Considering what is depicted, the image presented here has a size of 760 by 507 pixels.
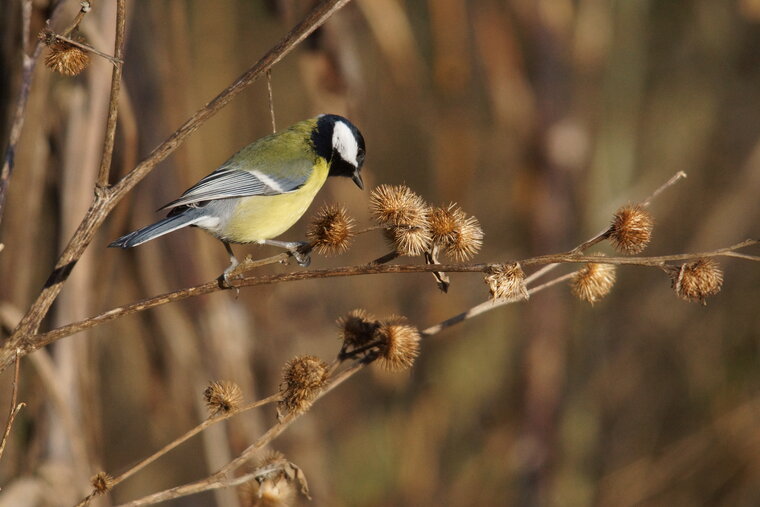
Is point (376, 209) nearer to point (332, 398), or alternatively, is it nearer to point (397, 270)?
point (397, 270)

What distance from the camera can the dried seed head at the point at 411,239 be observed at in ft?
4.50

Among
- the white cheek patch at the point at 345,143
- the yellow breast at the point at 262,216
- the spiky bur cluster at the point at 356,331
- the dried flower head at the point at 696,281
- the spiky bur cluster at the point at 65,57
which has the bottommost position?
the dried flower head at the point at 696,281

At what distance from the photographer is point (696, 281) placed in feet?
4.33

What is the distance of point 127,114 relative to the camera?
193cm

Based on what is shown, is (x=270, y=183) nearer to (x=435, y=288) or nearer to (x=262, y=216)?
A: (x=262, y=216)

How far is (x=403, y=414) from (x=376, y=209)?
237 cm

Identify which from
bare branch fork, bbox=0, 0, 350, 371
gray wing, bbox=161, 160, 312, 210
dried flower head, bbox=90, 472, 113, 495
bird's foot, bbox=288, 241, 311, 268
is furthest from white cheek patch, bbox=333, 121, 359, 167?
dried flower head, bbox=90, 472, 113, 495

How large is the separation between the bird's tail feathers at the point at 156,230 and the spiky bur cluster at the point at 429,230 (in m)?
0.65

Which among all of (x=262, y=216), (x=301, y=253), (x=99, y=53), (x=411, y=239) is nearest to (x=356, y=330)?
(x=411, y=239)

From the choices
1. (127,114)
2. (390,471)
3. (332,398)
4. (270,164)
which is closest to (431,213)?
(127,114)

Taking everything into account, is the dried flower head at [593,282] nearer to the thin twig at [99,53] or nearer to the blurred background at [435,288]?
the thin twig at [99,53]

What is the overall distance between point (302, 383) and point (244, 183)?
111 centimetres

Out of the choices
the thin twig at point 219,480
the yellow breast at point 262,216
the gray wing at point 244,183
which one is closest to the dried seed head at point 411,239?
the thin twig at point 219,480

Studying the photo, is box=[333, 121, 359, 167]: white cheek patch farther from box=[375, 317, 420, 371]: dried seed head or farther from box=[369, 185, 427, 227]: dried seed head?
box=[375, 317, 420, 371]: dried seed head
